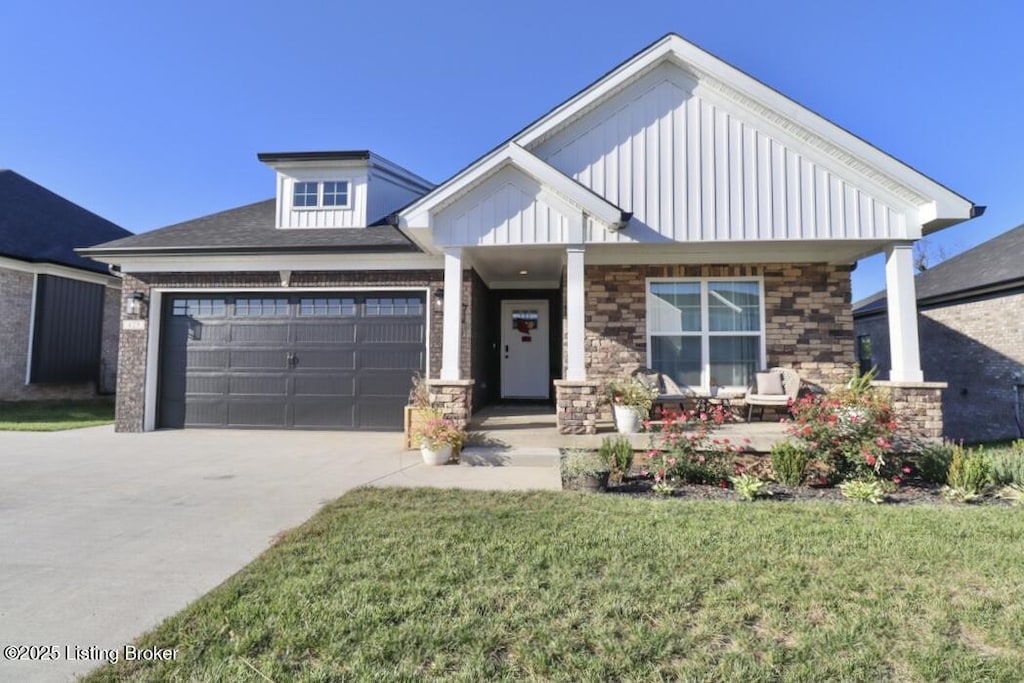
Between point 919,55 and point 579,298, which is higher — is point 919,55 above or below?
above

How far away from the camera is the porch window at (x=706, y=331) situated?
7973 mm

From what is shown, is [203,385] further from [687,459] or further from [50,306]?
[687,459]

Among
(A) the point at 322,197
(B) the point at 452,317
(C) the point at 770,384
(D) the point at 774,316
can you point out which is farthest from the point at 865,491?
(A) the point at 322,197

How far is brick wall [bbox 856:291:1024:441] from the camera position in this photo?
32.2ft

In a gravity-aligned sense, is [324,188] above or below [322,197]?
above

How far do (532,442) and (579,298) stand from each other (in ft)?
6.69

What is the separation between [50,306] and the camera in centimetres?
1201

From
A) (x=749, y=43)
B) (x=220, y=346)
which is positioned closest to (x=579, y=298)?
(x=749, y=43)

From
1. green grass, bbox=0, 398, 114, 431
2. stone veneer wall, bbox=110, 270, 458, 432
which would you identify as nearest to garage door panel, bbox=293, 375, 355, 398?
stone veneer wall, bbox=110, 270, 458, 432

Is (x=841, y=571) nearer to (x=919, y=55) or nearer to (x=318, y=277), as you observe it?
(x=318, y=277)

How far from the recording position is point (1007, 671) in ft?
A: 6.45

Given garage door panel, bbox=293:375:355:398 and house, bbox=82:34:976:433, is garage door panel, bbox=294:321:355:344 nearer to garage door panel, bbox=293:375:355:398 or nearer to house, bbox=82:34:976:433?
house, bbox=82:34:976:433

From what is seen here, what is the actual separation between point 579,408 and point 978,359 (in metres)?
10.4

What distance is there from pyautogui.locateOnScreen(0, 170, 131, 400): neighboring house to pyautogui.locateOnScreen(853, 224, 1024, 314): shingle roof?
21118mm
